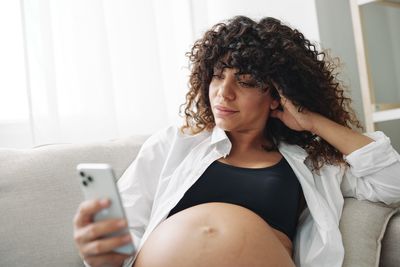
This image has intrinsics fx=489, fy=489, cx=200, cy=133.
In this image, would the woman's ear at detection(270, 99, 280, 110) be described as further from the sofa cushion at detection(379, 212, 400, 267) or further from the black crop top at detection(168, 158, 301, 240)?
the sofa cushion at detection(379, 212, 400, 267)

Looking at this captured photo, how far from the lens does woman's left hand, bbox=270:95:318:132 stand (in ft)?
4.10

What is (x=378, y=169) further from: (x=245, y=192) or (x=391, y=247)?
(x=245, y=192)

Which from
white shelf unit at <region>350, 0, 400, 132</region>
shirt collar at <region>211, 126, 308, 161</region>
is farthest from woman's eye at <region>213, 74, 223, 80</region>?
white shelf unit at <region>350, 0, 400, 132</region>

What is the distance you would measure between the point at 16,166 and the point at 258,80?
61cm

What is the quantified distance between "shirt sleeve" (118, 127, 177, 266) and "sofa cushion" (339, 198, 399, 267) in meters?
0.46

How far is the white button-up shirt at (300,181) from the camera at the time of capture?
113 cm

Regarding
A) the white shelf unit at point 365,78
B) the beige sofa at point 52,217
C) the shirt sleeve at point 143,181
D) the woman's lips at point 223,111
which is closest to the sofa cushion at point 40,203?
the beige sofa at point 52,217

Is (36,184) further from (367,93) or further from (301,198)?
(367,93)

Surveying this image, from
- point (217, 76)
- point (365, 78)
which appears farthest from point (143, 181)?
point (365, 78)

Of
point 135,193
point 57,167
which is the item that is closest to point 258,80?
point 135,193

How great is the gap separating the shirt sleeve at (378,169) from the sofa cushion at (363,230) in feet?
0.09

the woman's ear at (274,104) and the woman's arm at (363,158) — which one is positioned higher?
the woman's ear at (274,104)

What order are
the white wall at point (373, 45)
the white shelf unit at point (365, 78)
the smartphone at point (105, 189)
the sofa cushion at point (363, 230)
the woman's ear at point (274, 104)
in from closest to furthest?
1. the smartphone at point (105, 189)
2. the sofa cushion at point (363, 230)
3. the woman's ear at point (274, 104)
4. the white shelf unit at point (365, 78)
5. the white wall at point (373, 45)

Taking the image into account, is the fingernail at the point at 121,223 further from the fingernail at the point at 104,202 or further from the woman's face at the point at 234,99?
the woman's face at the point at 234,99
